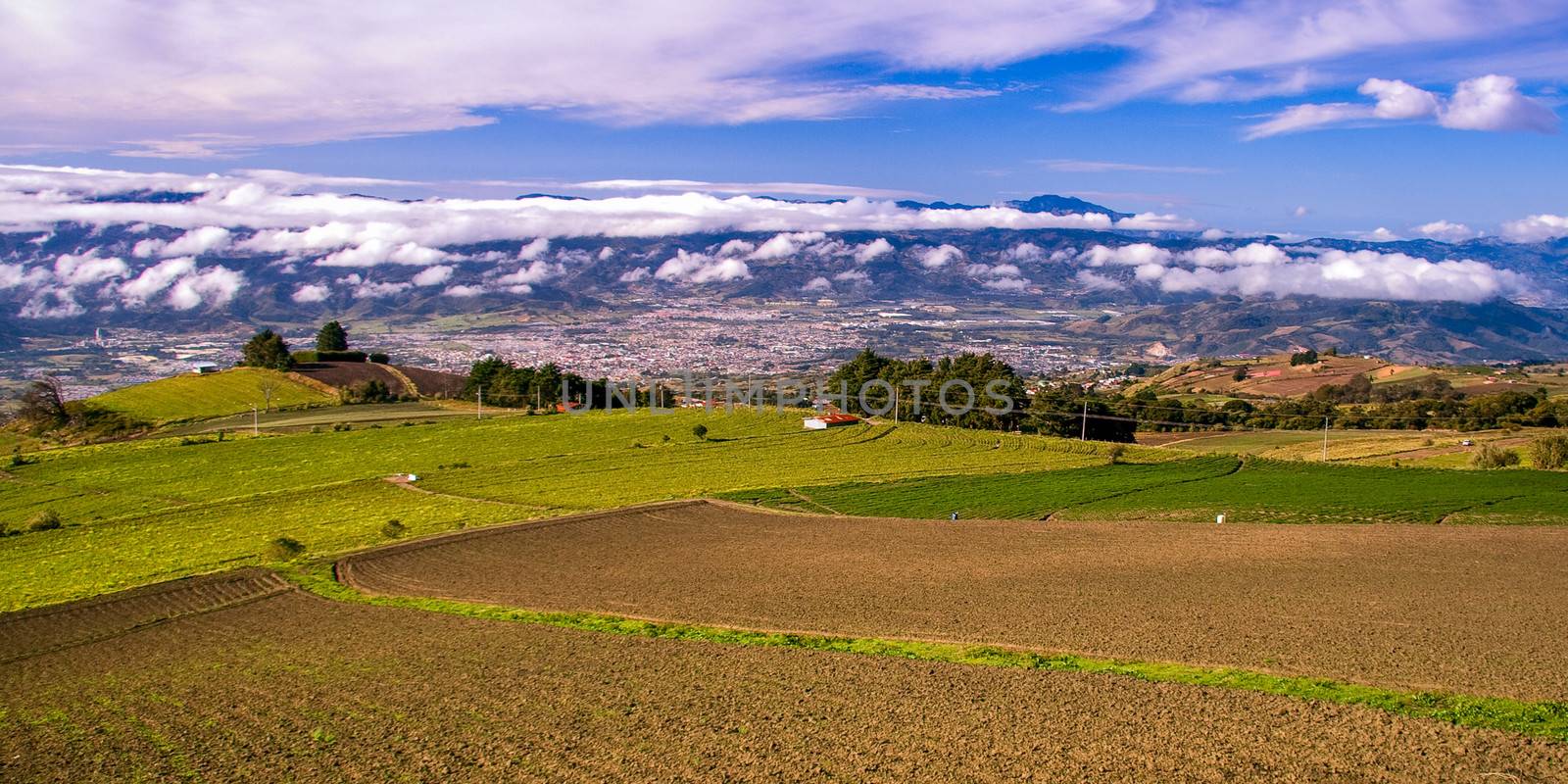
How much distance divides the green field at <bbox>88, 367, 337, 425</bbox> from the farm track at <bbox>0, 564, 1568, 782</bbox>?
252 feet

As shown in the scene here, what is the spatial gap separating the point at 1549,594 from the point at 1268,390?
93.5 m

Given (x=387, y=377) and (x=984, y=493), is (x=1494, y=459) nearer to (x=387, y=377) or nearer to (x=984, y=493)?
(x=984, y=493)

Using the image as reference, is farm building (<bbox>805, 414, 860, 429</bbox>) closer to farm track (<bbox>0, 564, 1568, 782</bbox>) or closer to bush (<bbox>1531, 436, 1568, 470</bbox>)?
bush (<bbox>1531, 436, 1568, 470</bbox>)

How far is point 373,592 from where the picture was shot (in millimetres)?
29703

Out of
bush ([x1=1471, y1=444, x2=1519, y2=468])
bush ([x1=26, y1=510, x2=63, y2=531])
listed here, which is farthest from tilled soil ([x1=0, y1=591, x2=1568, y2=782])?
bush ([x1=1471, y1=444, x2=1519, y2=468])

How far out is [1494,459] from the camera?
5500cm

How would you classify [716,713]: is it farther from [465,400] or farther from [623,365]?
[623,365]

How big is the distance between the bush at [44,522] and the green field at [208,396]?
151 ft

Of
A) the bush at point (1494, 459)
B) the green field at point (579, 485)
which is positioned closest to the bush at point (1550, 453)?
the bush at point (1494, 459)

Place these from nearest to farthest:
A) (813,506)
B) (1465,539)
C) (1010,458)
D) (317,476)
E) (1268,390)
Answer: (1465,539)
(813,506)
(317,476)
(1010,458)
(1268,390)

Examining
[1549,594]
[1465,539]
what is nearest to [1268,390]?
[1465,539]

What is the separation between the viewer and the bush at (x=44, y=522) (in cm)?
4394

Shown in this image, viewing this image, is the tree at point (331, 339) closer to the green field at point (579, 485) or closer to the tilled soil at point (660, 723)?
the green field at point (579, 485)

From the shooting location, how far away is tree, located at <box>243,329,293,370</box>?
110 m
